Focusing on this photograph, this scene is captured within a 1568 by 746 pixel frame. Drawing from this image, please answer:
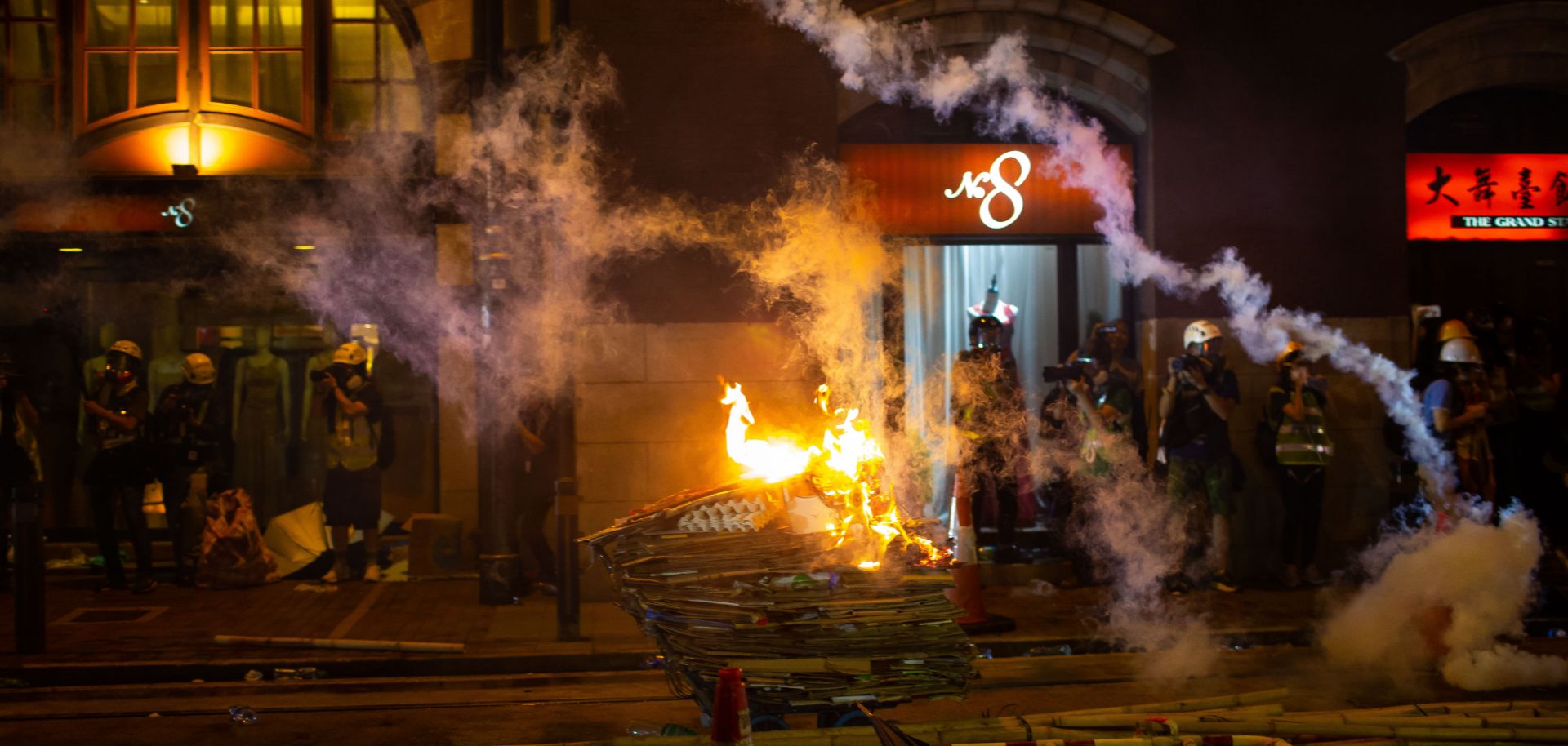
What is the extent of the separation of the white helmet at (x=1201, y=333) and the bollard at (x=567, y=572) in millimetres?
5195

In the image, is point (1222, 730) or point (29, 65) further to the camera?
point (29, 65)

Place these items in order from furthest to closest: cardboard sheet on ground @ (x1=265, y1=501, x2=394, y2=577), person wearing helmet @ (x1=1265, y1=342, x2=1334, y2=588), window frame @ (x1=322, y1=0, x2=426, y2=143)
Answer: window frame @ (x1=322, y1=0, x2=426, y2=143) < cardboard sheet on ground @ (x1=265, y1=501, x2=394, y2=577) < person wearing helmet @ (x1=1265, y1=342, x2=1334, y2=588)

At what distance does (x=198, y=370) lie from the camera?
1005cm

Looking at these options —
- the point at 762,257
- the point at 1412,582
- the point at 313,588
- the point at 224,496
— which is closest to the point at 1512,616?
the point at 1412,582

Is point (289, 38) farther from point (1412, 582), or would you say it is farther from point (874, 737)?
point (1412, 582)

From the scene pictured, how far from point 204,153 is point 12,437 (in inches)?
116

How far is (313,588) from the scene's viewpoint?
31.7 ft

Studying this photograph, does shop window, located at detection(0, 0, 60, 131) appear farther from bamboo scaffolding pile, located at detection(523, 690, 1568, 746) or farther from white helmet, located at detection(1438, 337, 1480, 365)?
white helmet, located at detection(1438, 337, 1480, 365)

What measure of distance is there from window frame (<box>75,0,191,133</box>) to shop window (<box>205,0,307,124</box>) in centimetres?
20

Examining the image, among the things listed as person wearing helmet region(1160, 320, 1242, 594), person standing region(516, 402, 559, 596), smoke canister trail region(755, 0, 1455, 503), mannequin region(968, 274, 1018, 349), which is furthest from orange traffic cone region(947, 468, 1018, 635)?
person standing region(516, 402, 559, 596)

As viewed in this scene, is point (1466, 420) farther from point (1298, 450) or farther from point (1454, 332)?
point (1298, 450)

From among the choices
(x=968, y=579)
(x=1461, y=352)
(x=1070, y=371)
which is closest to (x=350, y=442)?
(x=968, y=579)

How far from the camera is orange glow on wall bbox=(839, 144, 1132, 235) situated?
34.4 feet

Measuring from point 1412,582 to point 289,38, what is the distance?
10.0 meters
